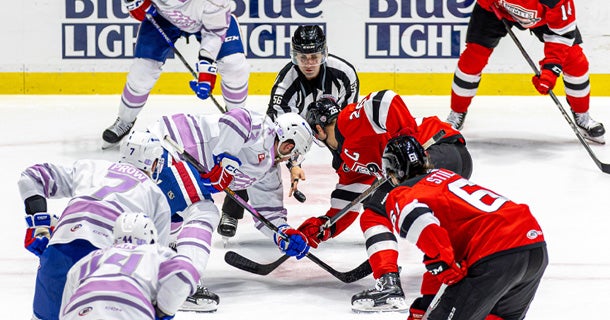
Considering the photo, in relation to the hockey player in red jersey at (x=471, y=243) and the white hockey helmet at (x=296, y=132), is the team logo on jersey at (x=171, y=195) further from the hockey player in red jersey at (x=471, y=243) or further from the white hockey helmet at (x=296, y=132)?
the hockey player in red jersey at (x=471, y=243)

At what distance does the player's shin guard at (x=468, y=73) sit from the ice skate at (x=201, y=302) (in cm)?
303

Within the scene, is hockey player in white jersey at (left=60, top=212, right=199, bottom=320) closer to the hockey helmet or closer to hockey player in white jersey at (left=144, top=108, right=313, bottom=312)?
hockey player in white jersey at (left=144, top=108, right=313, bottom=312)

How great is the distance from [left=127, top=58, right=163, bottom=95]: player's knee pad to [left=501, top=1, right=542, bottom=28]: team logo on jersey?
194 cm

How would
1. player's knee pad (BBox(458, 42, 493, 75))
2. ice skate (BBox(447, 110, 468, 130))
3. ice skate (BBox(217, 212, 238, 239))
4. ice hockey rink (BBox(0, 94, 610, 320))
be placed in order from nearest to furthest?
ice hockey rink (BBox(0, 94, 610, 320))
ice skate (BBox(217, 212, 238, 239))
player's knee pad (BBox(458, 42, 493, 75))
ice skate (BBox(447, 110, 468, 130))

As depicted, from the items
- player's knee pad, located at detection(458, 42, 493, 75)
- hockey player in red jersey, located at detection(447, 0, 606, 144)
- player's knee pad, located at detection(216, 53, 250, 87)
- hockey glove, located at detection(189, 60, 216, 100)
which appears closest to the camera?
hockey glove, located at detection(189, 60, 216, 100)

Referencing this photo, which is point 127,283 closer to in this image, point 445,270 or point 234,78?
point 445,270

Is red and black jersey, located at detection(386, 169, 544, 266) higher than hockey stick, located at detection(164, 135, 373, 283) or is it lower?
higher

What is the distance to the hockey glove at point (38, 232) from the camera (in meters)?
3.81

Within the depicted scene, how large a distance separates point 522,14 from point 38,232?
3.67 meters

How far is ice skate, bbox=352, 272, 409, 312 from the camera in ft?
14.6

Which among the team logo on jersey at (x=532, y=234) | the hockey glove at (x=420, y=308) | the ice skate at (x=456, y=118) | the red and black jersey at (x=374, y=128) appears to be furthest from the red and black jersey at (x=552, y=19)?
the team logo on jersey at (x=532, y=234)

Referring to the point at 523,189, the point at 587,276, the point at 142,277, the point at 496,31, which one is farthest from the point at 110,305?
the point at 496,31

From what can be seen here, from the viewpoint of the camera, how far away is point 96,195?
3727mm

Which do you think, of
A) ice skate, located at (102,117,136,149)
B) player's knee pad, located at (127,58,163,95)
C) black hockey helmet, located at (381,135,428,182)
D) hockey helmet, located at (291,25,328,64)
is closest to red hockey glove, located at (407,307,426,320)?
black hockey helmet, located at (381,135,428,182)
